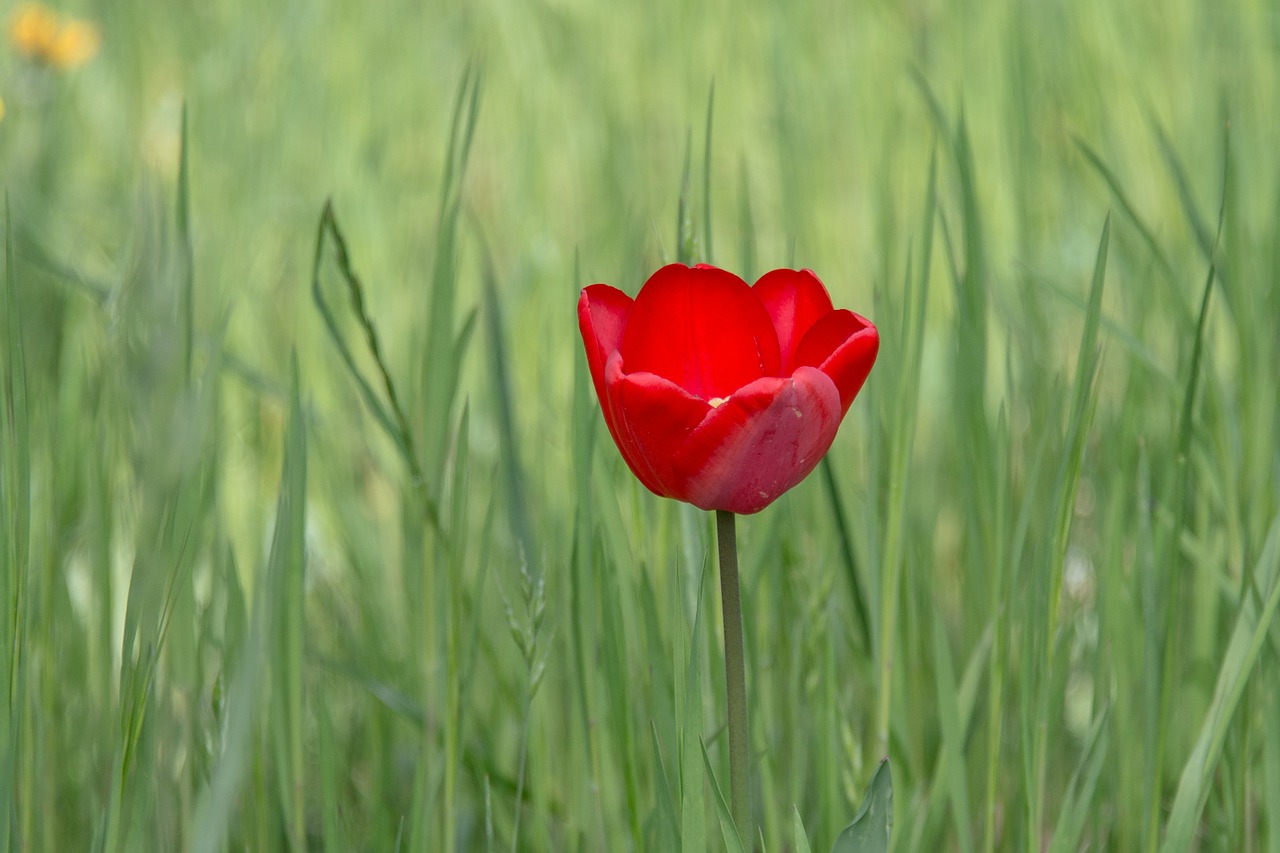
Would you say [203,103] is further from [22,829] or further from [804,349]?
[804,349]

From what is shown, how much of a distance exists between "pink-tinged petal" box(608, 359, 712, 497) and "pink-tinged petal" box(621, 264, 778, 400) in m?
0.08

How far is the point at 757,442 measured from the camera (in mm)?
562

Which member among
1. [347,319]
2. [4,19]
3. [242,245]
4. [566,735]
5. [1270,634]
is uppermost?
[4,19]

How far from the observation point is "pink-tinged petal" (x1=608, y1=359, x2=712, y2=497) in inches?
21.8

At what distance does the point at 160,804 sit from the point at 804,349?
1.19ft

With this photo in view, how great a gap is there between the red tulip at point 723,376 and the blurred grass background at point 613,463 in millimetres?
61

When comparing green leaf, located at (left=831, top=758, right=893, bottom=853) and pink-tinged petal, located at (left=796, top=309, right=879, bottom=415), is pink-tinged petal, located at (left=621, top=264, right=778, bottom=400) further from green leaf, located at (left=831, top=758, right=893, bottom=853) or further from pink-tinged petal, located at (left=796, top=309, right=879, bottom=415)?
green leaf, located at (left=831, top=758, right=893, bottom=853)

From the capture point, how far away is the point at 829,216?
216cm

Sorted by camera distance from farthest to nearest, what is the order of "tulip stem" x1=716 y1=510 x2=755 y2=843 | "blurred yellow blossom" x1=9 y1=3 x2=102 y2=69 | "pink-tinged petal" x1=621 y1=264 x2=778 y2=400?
"blurred yellow blossom" x1=9 y1=3 x2=102 y2=69 < "pink-tinged petal" x1=621 y1=264 x2=778 y2=400 < "tulip stem" x1=716 y1=510 x2=755 y2=843

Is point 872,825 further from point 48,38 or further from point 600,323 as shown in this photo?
point 48,38

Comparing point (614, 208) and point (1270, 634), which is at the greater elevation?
point (614, 208)

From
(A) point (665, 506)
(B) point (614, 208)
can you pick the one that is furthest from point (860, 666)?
(B) point (614, 208)

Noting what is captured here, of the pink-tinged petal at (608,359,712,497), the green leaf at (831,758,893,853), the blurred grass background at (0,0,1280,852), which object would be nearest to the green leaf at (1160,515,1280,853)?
the blurred grass background at (0,0,1280,852)

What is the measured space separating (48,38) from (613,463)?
6.42 feet
